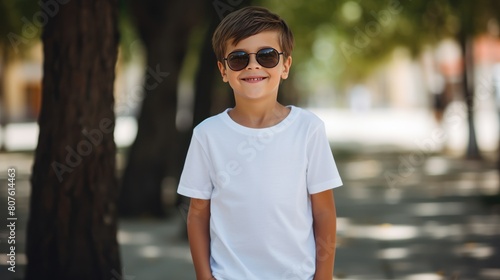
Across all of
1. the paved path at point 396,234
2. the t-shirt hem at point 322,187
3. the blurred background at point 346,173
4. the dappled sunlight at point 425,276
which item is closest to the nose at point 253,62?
the t-shirt hem at point 322,187

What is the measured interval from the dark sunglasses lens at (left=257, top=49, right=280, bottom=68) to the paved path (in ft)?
15.8

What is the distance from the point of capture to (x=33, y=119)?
61375 mm

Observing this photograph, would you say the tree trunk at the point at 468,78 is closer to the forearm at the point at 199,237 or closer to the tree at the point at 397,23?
the tree at the point at 397,23

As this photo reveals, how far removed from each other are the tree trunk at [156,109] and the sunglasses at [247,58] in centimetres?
929

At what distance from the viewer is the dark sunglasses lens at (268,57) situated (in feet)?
9.51

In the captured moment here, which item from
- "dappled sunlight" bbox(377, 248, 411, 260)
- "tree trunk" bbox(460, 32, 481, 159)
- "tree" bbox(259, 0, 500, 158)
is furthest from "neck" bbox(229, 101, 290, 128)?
"tree trunk" bbox(460, 32, 481, 159)

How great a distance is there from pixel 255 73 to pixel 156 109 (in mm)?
10019

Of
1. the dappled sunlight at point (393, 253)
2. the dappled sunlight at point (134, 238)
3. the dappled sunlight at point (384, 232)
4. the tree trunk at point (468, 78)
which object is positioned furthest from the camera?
the tree trunk at point (468, 78)

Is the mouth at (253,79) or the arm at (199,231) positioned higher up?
the mouth at (253,79)

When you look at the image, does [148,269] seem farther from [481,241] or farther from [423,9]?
[423,9]

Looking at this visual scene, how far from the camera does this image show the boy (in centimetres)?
Answer: 281

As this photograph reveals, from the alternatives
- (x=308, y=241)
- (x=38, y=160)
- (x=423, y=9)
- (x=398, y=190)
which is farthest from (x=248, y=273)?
(x=398, y=190)

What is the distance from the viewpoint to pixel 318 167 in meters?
2.88

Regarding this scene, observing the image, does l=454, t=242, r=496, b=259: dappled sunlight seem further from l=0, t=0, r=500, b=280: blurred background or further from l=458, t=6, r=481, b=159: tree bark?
l=458, t=6, r=481, b=159: tree bark
